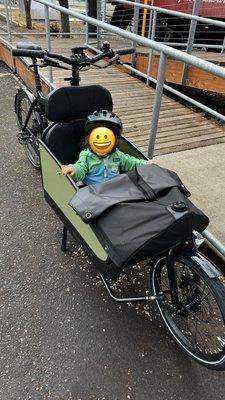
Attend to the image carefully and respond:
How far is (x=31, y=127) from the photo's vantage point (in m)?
3.76

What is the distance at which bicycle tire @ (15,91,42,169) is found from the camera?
11.7ft

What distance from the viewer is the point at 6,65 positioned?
7754 millimetres

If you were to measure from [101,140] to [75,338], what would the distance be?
51.3 inches

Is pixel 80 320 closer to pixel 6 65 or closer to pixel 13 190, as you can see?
pixel 13 190

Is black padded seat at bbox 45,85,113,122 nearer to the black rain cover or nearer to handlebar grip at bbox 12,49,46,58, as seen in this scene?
handlebar grip at bbox 12,49,46,58

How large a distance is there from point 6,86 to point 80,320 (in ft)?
17.8

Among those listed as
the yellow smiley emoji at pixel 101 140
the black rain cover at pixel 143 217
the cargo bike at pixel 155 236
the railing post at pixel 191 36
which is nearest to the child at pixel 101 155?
the yellow smiley emoji at pixel 101 140

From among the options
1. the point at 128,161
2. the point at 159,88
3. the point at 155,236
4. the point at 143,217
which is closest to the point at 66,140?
the point at 128,161

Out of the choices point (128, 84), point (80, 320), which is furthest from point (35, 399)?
point (128, 84)

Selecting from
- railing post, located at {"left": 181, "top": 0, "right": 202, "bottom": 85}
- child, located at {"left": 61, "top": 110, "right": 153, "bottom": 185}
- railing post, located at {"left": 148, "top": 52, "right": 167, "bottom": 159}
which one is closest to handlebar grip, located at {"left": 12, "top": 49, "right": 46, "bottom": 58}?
child, located at {"left": 61, "top": 110, "right": 153, "bottom": 185}

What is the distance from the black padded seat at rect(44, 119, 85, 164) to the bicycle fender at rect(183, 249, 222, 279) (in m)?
1.39

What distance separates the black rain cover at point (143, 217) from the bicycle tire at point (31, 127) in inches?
74.0

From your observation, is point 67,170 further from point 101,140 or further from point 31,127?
point 31,127

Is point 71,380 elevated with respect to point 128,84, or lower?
lower
